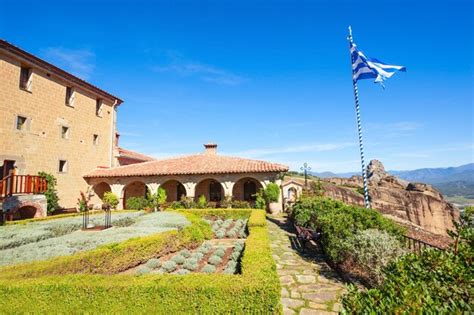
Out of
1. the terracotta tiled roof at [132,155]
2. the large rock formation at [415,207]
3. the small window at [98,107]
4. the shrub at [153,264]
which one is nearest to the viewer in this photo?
the shrub at [153,264]

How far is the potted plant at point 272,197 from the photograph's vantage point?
60.9 ft

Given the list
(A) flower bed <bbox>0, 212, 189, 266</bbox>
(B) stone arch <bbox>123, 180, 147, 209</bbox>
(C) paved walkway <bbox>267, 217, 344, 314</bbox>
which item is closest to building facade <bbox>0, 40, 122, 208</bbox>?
(B) stone arch <bbox>123, 180, 147, 209</bbox>

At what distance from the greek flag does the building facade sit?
1949cm

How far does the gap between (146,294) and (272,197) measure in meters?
14.9

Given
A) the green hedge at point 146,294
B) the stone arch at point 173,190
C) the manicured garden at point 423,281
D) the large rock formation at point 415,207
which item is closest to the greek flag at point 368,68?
the manicured garden at point 423,281

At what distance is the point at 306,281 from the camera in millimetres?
6301

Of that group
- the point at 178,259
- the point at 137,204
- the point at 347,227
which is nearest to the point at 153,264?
the point at 178,259

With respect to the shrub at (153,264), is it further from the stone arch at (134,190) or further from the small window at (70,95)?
the small window at (70,95)

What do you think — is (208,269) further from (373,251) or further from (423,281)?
(423,281)

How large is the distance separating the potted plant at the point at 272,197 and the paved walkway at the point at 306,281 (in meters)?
8.55

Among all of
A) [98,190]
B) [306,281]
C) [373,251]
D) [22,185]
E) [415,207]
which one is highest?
A: [22,185]

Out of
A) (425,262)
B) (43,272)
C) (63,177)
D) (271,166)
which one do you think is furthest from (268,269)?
(63,177)

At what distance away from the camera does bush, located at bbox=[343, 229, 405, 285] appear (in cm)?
544

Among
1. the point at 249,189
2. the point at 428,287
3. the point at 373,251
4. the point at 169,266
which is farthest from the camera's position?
the point at 249,189
